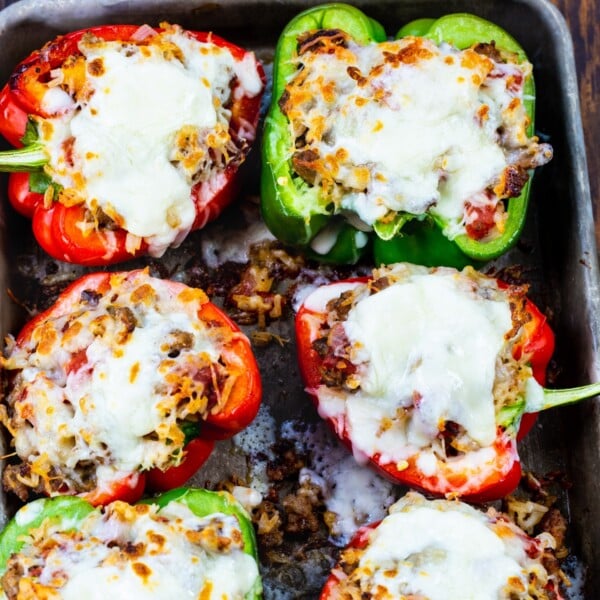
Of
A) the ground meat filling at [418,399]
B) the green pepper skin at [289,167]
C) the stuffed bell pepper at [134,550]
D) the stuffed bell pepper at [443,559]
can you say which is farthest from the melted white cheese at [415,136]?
the stuffed bell pepper at [134,550]

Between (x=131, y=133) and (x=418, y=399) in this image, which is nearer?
(x=418, y=399)

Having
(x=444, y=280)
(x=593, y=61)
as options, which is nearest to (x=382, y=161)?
(x=444, y=280)

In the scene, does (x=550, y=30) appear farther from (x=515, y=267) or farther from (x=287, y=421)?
(x=287, y=421)

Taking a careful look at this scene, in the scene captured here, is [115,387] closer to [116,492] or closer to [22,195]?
[116,492]

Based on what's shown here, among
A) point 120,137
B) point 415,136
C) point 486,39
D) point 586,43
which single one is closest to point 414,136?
point 415,136

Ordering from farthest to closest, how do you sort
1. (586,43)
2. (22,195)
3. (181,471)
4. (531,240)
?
Result: (586,43), (531,240), (22,195), (181,471)

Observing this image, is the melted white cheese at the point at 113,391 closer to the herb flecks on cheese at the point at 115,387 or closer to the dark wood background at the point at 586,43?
the herb flecks on cheese at the point at 115,387
